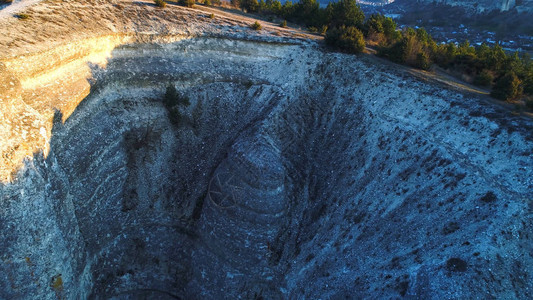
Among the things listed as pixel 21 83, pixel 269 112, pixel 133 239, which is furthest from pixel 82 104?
pixel 269 112

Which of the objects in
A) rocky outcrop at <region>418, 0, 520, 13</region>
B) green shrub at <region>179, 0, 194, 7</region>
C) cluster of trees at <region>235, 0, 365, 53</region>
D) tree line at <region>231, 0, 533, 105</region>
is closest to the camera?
tree line at <region>231, 0, 533, 105</region>

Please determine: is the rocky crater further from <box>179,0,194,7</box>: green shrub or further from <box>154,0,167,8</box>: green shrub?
<box>179,0,194,7</box>: green shrub

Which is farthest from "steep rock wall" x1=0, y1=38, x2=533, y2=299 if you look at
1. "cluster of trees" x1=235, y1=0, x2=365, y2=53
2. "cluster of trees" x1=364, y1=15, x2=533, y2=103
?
"cluster of trees" x1=364, y1=15, x2=533, y2=103

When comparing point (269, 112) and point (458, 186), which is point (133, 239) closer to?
point (269, 112)

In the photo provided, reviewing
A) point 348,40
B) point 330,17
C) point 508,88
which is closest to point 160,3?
point 348,40

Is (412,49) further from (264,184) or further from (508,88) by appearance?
(264,184)

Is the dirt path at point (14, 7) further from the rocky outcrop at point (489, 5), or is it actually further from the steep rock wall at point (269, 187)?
the rocky outcrop at point (489, 5)
